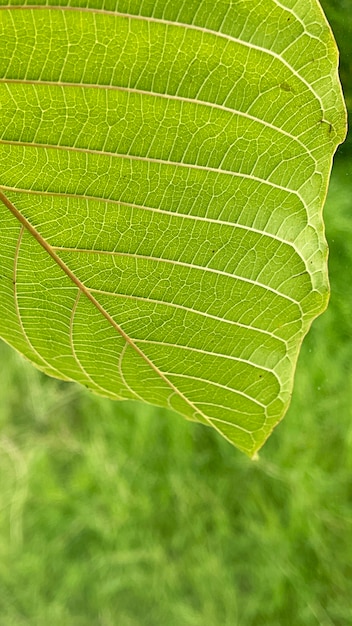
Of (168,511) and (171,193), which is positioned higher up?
(171,193)

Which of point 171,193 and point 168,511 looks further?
point 168,511

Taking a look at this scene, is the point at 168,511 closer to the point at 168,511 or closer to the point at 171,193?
the point at 168,511

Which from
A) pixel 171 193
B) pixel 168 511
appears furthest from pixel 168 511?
pixel 171 193

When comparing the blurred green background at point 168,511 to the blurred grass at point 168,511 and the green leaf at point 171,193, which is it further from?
the green leaf at point 171,193

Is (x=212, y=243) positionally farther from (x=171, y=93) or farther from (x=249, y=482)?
(x=249, y=482)

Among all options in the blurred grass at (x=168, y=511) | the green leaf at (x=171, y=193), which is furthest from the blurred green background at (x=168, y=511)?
the green leaf at (x=171, y=193)

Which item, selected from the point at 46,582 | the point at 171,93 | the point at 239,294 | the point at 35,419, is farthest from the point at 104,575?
the point at 171,93
